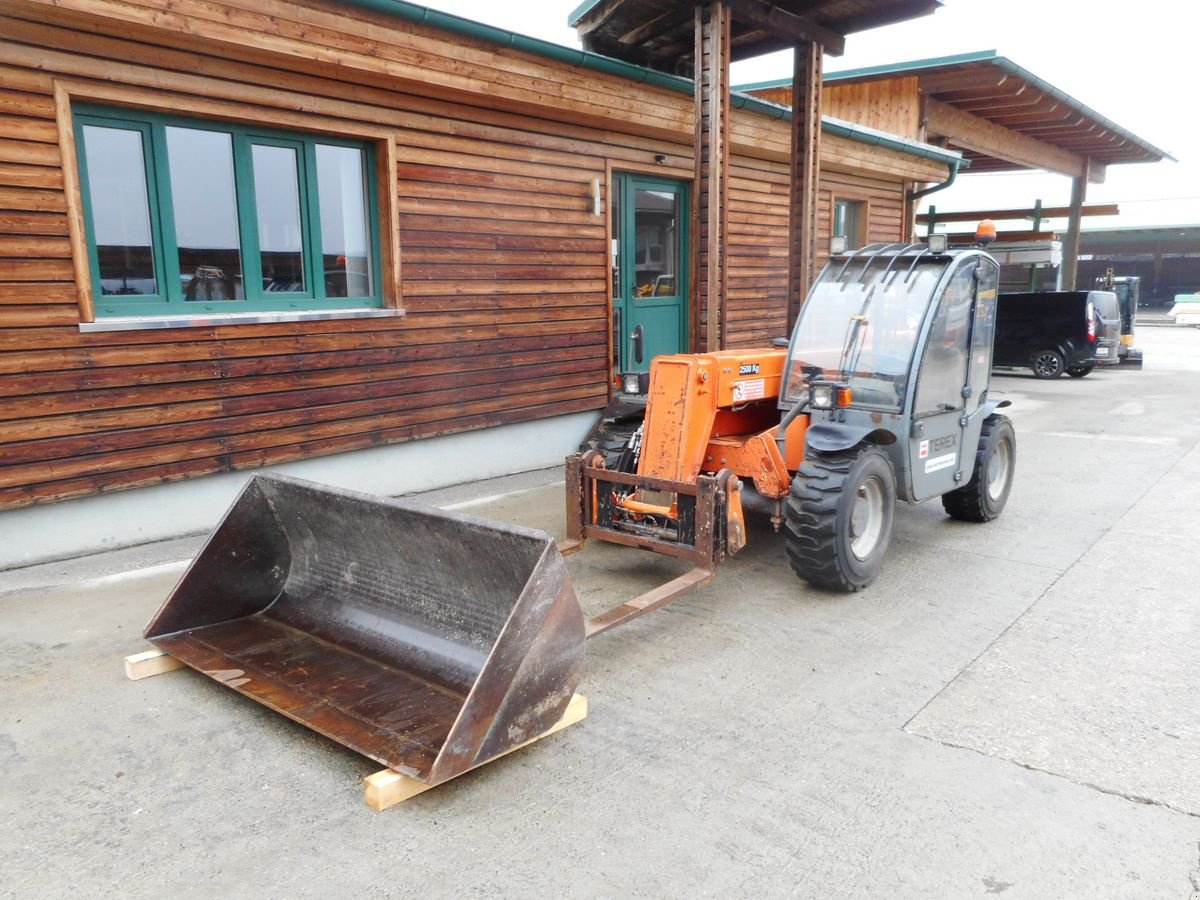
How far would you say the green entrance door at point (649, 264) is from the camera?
881 centimetres

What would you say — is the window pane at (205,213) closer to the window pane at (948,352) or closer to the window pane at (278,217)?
the window pane at (278,217)

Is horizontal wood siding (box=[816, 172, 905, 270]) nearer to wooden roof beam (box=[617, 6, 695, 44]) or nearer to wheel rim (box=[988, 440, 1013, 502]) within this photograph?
wooden roof beam (box=[617, 6, 695, 44])

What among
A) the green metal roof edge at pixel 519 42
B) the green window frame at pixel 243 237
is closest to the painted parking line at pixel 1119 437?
the green metal roof edge at pixel 519 42

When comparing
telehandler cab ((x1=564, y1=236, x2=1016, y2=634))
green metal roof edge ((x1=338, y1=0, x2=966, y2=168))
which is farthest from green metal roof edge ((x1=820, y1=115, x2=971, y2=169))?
telehandler cab ((x1=564, y1=236, x2=1016, y2=634))

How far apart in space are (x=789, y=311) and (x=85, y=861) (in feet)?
23.6

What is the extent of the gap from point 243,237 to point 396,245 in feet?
3.71

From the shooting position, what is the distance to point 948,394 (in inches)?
210

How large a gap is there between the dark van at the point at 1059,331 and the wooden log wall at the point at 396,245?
9318mm

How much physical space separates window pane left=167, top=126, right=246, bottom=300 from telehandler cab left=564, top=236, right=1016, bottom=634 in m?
2.92

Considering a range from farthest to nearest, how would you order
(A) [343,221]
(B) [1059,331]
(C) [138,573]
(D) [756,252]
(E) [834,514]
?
(B) [1059,331] < (D) [756,252] < (A) [343,221] < (C) [138,573] < (E) [834,514]

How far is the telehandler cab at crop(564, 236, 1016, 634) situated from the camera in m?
4.51

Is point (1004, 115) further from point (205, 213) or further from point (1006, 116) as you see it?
point (205, 213)

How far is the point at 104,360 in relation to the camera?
17.3ft

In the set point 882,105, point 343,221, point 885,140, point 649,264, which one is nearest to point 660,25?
point 649,264
